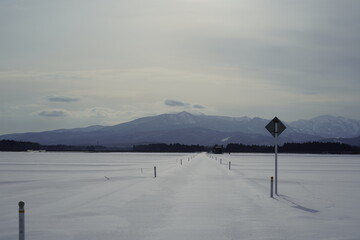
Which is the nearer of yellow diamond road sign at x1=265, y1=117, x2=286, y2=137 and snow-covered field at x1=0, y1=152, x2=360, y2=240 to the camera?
snow-covered field at x1=0, y1=152, x2=360, y2=240

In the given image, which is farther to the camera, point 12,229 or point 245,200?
point 245,200

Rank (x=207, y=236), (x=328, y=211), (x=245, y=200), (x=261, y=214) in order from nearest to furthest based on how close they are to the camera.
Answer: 1. (x=207, y=236)
2. (x=261, y=214)
3. (x=328, y=211)
4. (x=245, y=200)

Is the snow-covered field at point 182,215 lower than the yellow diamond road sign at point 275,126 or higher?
lower

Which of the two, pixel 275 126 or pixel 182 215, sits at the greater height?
pixel 275 126

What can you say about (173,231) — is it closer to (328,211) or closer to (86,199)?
(328,211)

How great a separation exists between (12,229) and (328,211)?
34.3ft

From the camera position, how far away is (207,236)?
11.2 m

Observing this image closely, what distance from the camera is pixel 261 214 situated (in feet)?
48.6

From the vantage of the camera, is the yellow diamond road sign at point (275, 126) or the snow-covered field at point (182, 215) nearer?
the snow-covered field at point (182, 215)

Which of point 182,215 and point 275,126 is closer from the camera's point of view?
point 182,215

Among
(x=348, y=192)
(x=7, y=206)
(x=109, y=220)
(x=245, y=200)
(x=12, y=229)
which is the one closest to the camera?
(x=12, y=229)

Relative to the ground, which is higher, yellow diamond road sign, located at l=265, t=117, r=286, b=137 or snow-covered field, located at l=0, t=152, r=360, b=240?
yellow diamond road sign, located at l=265, t=117, r=286, b=137

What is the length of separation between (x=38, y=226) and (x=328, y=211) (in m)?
9.78

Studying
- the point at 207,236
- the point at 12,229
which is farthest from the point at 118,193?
the point at 207,236
